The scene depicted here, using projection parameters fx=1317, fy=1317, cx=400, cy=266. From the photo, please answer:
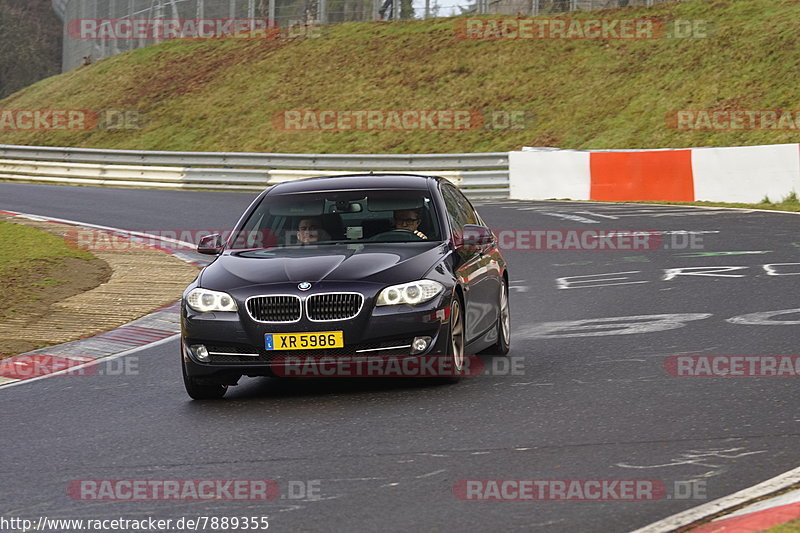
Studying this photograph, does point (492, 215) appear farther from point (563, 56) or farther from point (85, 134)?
point (85, 134)

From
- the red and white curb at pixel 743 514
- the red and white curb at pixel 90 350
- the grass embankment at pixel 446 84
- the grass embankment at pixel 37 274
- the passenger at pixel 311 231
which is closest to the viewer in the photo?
the red and white curb at pixel 743 514

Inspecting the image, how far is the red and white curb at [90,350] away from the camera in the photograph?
34.9 ft

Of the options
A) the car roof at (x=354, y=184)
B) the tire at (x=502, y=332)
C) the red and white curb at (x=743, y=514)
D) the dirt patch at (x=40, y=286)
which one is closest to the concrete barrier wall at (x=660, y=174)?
the dirt patch at (x=40, y=286)

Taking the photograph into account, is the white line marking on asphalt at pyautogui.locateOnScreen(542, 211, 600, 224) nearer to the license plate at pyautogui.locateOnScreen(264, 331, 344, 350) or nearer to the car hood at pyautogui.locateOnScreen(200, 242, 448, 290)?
the car hood at pyautogui.locateOnScreen(200, 242, 448, 290)

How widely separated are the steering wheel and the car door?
0.36 metres

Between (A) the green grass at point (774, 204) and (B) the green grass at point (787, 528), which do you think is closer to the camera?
(B) the green grass at point (787, 528)

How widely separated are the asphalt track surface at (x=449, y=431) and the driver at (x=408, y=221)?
1182mm

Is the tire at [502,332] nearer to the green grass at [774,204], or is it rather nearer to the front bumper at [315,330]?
the front bumper at [315,330]

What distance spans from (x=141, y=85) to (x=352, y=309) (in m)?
44.7

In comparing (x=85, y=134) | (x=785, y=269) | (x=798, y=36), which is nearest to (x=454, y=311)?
(x=785, y=269)

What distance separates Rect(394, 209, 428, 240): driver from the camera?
9.72m

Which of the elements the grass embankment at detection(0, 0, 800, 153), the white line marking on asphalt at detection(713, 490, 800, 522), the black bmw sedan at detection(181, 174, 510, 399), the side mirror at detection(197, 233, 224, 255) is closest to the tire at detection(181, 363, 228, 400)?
the black bmw sedan at detection(181, 174, 510, 399)

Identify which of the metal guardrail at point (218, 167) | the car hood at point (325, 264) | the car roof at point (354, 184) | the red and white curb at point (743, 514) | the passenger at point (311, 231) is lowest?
the red and white curb at point (743, 514)

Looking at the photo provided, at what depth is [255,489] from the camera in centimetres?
626
